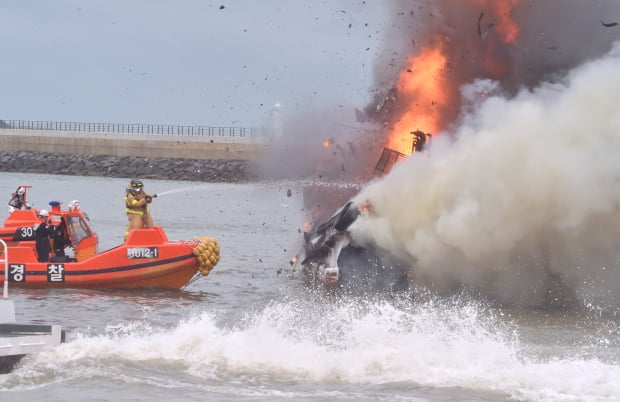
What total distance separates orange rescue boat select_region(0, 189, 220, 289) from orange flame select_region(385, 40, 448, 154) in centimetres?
477

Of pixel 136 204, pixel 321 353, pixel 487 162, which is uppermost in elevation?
pixel 487 162

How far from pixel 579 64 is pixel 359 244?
5287 millimetres

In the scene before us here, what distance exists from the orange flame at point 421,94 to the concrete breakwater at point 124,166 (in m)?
53.2

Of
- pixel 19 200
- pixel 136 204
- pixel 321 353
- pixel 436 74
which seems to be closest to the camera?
pixel 321 353

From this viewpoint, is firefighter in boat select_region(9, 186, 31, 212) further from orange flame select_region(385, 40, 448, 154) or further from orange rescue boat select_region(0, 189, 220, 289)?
orange flame select_region(385, 40, 448, 154)

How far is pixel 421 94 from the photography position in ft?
72.8

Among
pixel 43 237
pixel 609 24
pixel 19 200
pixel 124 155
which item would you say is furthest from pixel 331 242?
pixel 124 155

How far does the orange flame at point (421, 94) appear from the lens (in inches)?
858

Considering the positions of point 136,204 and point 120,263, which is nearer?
point 120,263

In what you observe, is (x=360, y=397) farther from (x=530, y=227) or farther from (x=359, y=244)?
(x=359, y=244)

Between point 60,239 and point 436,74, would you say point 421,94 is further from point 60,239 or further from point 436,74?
point 60,239

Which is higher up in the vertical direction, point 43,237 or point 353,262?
point 43,237

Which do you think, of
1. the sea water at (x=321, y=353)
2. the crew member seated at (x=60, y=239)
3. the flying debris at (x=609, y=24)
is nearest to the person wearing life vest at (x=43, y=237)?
the crew member seated at (x=60, y=239)

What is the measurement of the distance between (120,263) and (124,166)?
2516 inches
